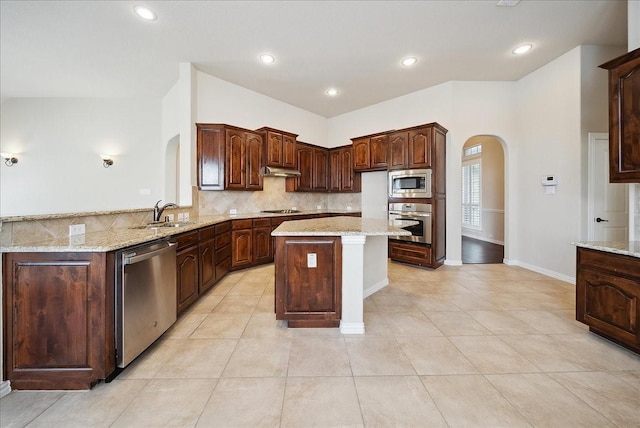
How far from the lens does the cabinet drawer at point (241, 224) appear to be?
154 inches

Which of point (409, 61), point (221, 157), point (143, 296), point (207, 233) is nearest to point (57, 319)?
point (143, 296)

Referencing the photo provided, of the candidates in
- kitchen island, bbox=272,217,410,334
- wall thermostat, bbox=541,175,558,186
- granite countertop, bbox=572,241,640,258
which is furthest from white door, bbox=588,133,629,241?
kitchen island, bbox=272,217,410,334

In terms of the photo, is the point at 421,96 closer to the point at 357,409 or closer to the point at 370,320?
the point at 370,320

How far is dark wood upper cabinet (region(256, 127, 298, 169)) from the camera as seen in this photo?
15.1ft

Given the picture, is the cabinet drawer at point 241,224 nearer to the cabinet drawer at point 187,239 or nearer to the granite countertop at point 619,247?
the cabinet drawer at point 187,239

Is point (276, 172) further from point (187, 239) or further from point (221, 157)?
point (187, 239)

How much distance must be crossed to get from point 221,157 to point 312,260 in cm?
273

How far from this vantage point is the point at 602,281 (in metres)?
1.99

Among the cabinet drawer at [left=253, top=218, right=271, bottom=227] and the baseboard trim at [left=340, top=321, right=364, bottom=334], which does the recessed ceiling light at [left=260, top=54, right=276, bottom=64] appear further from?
the baseboard trim at [left=340, top=321, right=364, bottom=334]

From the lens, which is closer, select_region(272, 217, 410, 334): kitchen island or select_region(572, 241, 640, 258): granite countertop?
select_region(572, 241, 640, 258): granite countertop

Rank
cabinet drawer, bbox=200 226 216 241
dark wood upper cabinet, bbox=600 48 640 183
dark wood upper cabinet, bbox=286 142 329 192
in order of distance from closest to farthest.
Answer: dark wood upper cabinet, bbox=600 48 640 183
cabinet drawer, bbox=200 226 216 241
dark wood upper cabinet, bbox=286 142 329 192

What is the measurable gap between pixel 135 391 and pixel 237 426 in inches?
30.4

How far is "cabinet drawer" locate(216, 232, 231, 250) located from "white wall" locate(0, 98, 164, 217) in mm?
2460

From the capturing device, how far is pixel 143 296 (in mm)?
1848
